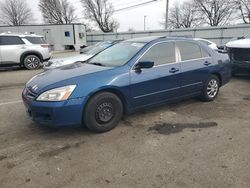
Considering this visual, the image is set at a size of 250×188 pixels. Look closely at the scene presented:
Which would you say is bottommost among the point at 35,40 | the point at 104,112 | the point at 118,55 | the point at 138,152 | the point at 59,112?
the point at 138,152

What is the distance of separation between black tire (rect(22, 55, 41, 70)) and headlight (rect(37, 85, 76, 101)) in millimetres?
9514

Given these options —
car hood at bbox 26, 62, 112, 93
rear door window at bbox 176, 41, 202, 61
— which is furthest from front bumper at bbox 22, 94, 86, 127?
rear door window at bbox 176, 41, 202, 61

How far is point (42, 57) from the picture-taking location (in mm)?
13148

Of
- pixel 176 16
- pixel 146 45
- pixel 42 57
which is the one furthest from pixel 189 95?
pixel 176 16

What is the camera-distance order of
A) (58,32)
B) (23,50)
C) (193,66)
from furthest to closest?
1. (58,32)
2. (23,50)
3. (193,66)

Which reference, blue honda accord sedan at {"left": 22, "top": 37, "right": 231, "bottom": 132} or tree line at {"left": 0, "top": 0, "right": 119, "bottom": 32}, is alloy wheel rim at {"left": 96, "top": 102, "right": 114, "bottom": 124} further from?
tree line at {"left": 0, "top": 0, "right": 119, "bottom": 32}

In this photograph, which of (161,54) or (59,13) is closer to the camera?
(161,54)

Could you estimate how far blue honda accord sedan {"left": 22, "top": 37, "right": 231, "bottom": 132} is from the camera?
13.2 ft

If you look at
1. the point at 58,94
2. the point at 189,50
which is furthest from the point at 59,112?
the point at 189,50

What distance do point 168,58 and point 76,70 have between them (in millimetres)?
1816

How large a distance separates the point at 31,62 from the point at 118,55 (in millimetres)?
8994

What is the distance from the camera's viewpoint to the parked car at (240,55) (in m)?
8.24

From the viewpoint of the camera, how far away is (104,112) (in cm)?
434

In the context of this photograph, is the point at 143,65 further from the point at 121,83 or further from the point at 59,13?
the point at 59,13
